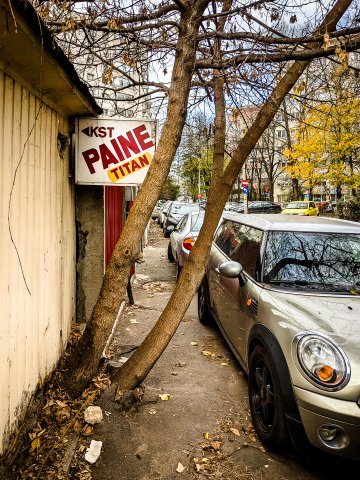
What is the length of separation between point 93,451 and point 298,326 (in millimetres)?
1923

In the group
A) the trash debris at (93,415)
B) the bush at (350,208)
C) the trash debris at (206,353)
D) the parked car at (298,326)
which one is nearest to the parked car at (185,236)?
the trash debris at (206,353)

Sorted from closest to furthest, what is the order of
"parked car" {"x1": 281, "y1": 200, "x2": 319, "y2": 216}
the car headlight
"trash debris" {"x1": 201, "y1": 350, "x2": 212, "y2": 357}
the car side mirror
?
the car headlight, the car side mirror, "trash debris" {"x1": 201, "y1": 350, "x2": 212, "y2": 357}, "parked car" {"x1": 281, "y1": 200, "x2": 319, "y2": 216}

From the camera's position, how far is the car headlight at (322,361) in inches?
104

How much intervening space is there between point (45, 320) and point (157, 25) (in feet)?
10.5

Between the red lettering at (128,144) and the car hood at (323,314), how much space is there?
2.41 metres

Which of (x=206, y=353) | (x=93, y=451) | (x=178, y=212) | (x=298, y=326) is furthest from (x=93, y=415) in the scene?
(x=178, y=212)

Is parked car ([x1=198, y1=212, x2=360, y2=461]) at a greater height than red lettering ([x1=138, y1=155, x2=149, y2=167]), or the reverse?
red lettering ([x1=138, y1=155, x2=149, y2=167])

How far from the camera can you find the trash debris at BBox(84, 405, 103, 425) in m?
3.52

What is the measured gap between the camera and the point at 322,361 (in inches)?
107

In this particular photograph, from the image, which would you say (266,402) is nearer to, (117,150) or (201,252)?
(201,252)

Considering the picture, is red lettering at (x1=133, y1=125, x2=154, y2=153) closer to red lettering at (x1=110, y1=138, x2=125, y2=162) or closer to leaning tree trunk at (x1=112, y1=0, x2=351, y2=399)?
red lettering at (x1=110, y1=138, x2=125, y2=162)

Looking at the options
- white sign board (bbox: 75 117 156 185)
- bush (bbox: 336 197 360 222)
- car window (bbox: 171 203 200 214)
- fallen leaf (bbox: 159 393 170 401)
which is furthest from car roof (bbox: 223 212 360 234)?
bush (bbox: 336 197 360 222)

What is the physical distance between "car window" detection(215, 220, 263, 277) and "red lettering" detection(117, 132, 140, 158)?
171 cm

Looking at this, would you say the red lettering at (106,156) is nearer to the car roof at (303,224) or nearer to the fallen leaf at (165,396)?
the car roof at (303,224)
